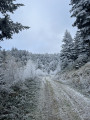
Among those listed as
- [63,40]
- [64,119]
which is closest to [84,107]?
[64,119]

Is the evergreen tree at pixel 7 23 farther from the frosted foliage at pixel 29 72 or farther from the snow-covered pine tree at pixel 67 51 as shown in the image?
the snow-covered pine tree at pixel 67 51

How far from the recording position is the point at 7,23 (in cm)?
827

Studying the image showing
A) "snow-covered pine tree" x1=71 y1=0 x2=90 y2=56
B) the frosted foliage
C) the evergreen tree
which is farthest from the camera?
the frosted foliage

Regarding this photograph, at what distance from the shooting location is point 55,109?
9.13 metres

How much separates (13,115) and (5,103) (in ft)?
5.76

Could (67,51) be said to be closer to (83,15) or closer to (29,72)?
(29,72)

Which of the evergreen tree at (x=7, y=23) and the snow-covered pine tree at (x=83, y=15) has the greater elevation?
the snow-covered pine tree at (x=83, y=15)

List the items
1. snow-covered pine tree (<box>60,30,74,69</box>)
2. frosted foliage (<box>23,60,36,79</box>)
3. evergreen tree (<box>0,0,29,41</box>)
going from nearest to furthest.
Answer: evergreen tree (<box>0,0,29,41</box>), frosted foliage (<box>23,60,36,79</box>), snow-covered pine tree (<box>60,30,74,69</box>)

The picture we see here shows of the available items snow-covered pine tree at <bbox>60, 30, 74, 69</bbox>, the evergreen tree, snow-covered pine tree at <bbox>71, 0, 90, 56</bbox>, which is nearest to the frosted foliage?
snow-covered pine tree at <bbox>60, 30, 74, 69</bbox>

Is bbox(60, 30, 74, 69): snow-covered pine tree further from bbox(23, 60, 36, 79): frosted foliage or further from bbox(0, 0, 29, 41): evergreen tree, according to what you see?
bbox(0, 0, 29, 41): evergreen tree

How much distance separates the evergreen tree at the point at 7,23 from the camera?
26.9ft

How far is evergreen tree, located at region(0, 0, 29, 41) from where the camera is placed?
8195 millimetres

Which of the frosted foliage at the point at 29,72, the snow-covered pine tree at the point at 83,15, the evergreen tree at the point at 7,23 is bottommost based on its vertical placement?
the frosted foliage at the point at 29,72

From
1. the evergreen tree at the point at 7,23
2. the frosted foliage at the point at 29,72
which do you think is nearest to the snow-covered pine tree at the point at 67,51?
the frosted foliage at the point at 29,72
